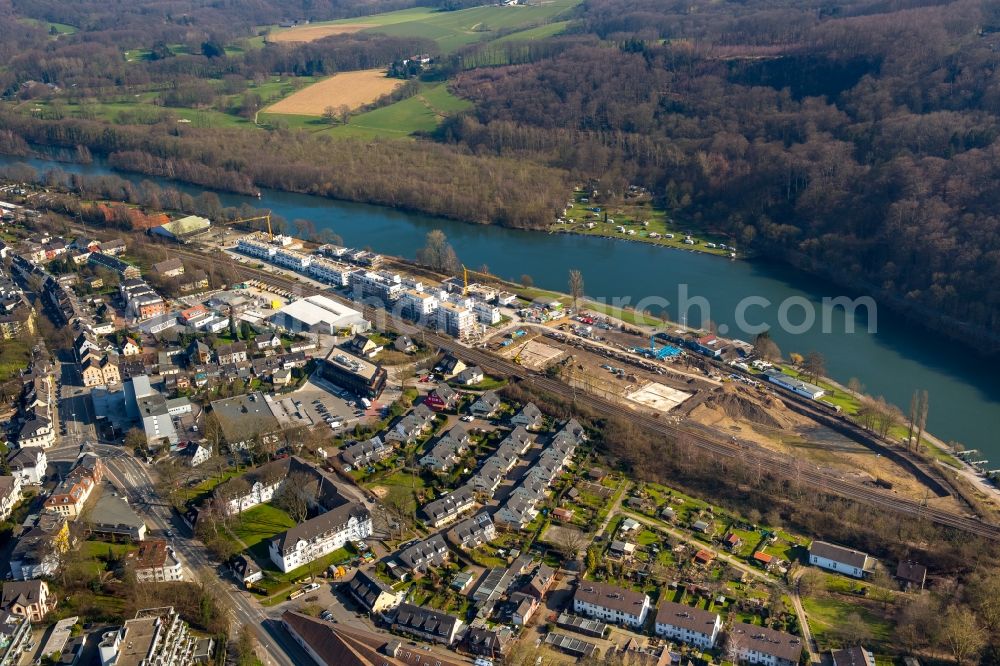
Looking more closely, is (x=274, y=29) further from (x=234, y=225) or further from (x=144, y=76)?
(x=234, y=225)

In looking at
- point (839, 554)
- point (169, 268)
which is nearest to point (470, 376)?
point (839, 554)

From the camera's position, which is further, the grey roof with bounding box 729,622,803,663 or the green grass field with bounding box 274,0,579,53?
the green grass field with bounding box 274,0,579,53

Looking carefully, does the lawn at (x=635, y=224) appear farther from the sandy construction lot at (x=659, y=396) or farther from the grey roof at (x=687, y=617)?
the grey roof at (x=687, y=617)

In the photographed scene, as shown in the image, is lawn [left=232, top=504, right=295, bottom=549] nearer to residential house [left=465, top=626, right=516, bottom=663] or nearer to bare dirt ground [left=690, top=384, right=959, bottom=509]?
residential house [left=465, top=626, right=516, bottom=663]

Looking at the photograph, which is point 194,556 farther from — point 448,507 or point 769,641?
A: point 769,641

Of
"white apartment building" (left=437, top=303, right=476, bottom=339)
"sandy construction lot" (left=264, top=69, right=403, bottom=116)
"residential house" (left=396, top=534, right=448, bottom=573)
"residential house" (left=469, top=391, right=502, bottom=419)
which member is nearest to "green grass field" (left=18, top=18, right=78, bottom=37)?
"sandy construction lot" (left=264, top=69, right=403, bottom=116)

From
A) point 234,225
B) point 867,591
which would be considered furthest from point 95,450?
point 234,225
